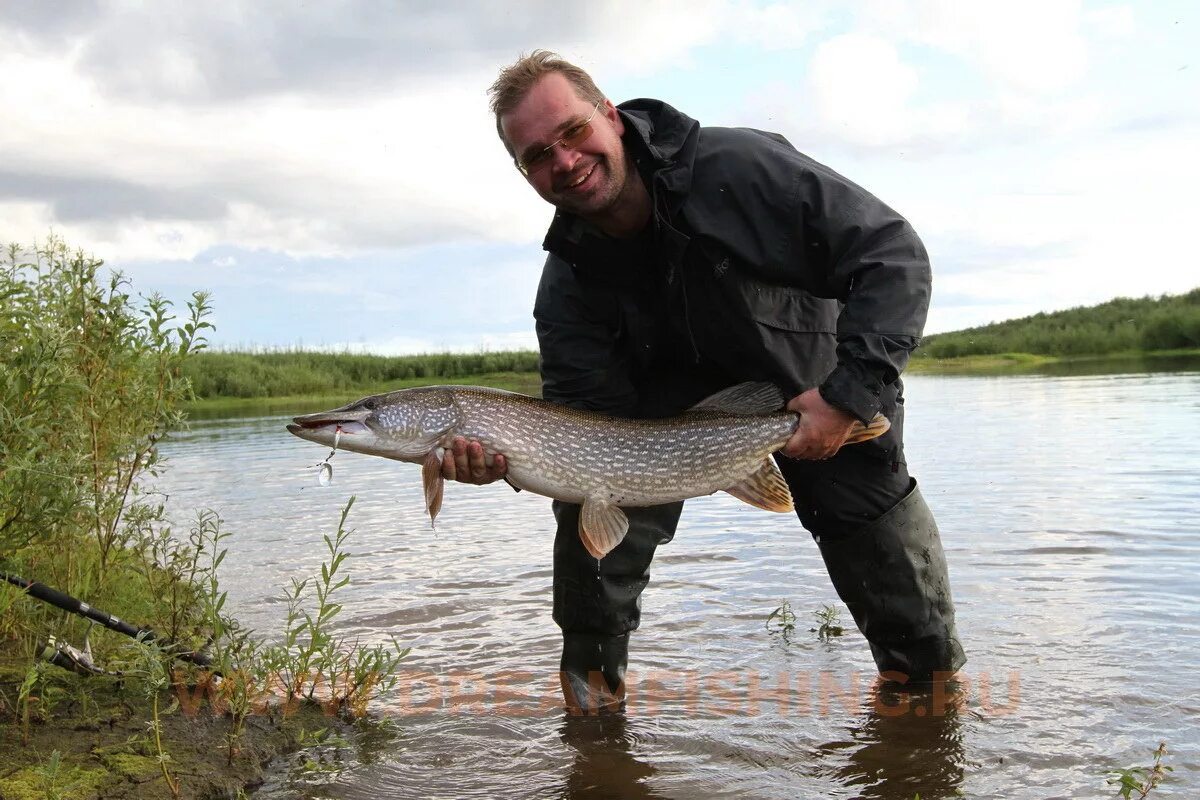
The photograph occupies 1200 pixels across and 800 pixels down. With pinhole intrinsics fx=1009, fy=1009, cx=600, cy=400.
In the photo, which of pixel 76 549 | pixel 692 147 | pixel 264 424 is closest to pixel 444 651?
pixel 76 549

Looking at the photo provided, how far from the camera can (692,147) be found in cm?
379

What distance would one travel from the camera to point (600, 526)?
388 centimetres

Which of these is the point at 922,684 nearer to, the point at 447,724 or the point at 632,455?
the point at 632,455

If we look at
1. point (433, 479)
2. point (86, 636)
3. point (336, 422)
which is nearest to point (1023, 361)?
point (433, 479)

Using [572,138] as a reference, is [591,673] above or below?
below

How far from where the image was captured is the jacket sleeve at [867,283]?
11.4 feet

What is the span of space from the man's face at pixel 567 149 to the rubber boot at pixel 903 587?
169 centimetres

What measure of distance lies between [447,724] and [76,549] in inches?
75.4

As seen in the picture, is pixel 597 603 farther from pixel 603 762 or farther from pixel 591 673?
pixel 603 762

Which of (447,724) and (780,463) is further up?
(780,463)

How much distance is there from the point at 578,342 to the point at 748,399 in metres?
0.79

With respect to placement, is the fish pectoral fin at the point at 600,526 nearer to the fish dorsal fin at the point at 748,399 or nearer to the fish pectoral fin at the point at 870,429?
the fish dorsal fin at the point at 748,399

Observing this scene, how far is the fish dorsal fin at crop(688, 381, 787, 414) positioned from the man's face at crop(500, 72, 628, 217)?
846 millimetres

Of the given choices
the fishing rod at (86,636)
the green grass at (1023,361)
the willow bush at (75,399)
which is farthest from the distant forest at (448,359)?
the fishing rod at (86,636)
